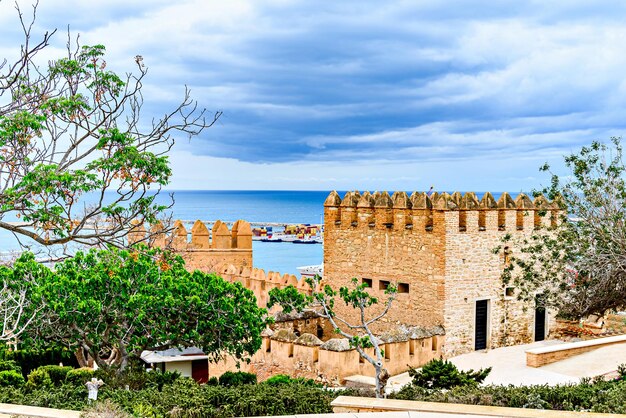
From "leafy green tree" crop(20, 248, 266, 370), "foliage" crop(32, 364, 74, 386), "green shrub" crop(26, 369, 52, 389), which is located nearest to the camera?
"green shrub" crop(26, 369, 52, 389)

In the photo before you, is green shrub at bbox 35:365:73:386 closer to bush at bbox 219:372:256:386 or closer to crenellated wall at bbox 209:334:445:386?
bush at bbox 219:372:256:386

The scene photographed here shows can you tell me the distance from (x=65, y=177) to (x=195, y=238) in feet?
57.4

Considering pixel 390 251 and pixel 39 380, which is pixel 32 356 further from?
pixel 390 251

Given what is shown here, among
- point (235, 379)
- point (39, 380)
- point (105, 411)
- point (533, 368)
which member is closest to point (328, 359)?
point (235, 379)

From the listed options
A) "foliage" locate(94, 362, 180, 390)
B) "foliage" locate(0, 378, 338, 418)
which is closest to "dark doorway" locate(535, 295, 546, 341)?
Result: "foliage" locate(0, 378, 338, 418)

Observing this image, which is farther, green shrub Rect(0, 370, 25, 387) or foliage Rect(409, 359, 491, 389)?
foliage Rect(409, 359, 491, 389)

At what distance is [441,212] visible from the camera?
1780 centimetres

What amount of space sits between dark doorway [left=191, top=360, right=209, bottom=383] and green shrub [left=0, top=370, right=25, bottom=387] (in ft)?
26.9

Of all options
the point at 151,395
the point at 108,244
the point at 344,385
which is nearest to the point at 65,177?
the point at 108,244

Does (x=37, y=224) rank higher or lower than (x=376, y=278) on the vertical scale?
higher

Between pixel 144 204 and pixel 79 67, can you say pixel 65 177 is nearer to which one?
pixel 144 204

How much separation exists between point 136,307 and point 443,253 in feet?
28.2

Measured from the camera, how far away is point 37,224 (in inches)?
382

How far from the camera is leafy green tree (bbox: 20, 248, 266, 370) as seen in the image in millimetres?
11836
